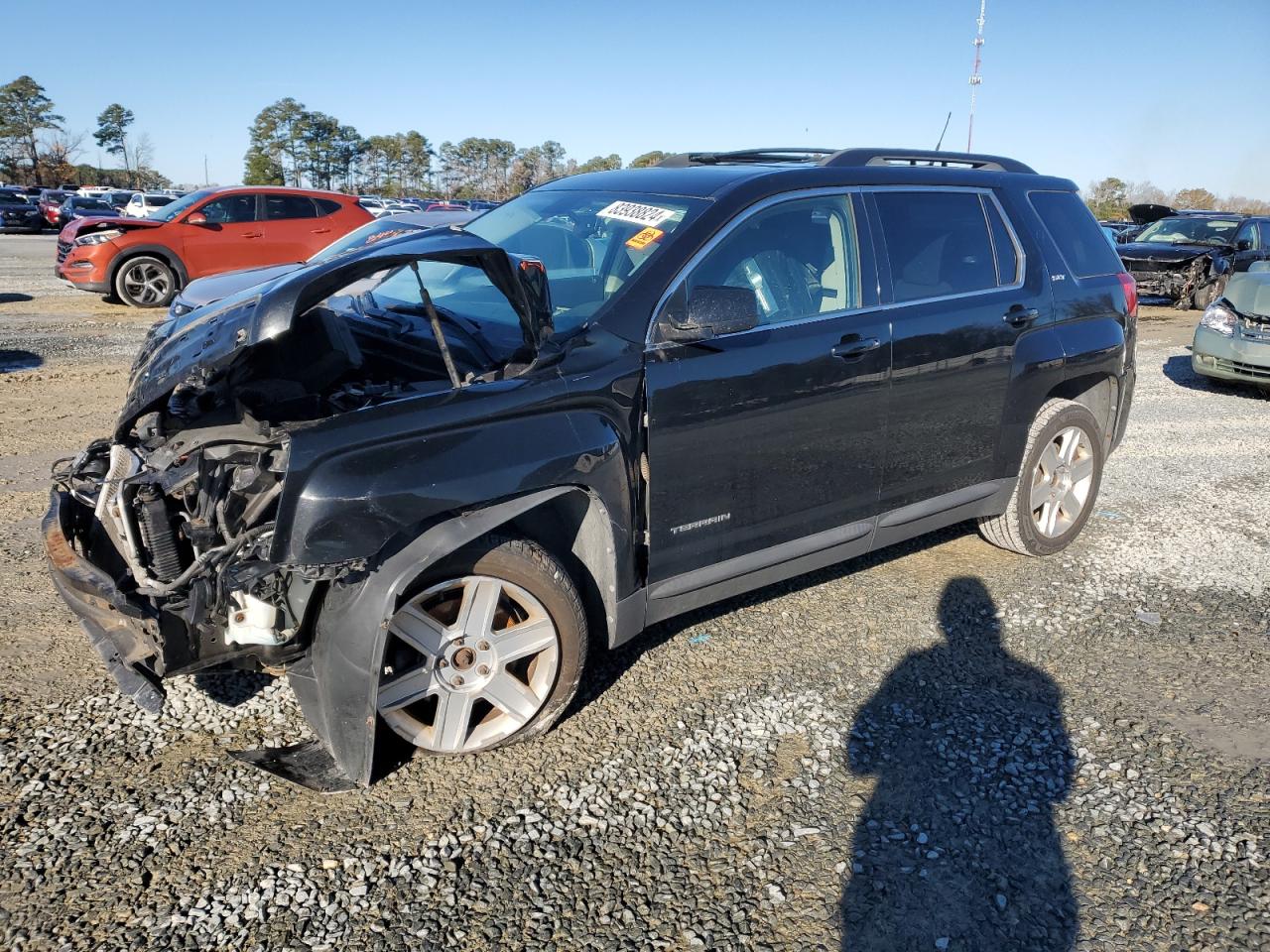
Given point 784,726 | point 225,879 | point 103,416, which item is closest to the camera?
point 225,879

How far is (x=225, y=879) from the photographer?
2.57 metres

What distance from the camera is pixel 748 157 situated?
15.4 feet

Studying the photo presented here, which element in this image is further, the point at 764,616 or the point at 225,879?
the point at 764,616

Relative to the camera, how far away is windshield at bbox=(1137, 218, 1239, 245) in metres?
16.2

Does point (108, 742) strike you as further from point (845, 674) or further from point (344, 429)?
point (845, 674)

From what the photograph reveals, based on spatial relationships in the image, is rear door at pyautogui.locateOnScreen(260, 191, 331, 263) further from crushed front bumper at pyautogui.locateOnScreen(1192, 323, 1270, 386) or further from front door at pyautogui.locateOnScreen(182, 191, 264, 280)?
crushed front bumper at pyautogui.locateOnScreen(1192, 323, 1270, 386)

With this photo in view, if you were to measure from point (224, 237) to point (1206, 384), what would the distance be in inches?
526

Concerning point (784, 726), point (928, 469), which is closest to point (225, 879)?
point (784, 726)

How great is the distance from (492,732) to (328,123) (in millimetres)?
82305

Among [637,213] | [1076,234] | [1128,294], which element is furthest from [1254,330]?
[637,213]

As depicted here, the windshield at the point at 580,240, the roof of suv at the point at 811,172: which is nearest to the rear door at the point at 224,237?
the windshield at the point at 580,240

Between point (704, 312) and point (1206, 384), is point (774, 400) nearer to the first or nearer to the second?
point (704, 312)

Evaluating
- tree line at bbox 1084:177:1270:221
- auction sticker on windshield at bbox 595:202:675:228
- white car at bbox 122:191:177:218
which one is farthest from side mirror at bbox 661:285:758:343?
tree line at bbox 1084:177:1270:221

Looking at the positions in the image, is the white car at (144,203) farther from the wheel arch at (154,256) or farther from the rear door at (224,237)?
the wheel arch at (154,256)
